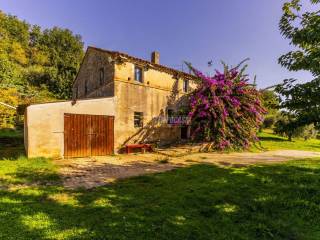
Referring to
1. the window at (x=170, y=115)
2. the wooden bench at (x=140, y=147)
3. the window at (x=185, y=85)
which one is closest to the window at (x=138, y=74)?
the window at (x=170, y=115)

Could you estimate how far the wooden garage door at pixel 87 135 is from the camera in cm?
1321

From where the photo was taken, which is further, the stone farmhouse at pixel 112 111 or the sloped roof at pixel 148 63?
the sloped roof at pixel 148 63

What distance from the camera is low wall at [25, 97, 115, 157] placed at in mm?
11820

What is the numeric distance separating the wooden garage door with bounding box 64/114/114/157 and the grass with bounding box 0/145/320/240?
430 centimetres

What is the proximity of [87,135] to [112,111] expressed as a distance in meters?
2.30

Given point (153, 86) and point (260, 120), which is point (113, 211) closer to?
point (153, 86)

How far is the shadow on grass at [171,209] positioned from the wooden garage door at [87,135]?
15.7 ft

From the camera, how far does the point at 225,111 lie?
55.2 ft

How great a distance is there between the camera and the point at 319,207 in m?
5.75

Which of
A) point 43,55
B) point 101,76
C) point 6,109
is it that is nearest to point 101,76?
point 101,76

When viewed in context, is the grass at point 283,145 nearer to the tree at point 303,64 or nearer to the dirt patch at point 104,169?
the dirt patch at point 104,169

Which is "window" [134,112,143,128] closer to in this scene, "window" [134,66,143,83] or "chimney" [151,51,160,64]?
"window" [134,66,143,83]

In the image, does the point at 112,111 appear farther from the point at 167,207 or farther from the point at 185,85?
the point at 167,207

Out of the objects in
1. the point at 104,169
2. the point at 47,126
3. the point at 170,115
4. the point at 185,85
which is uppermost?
the point at 185,85
